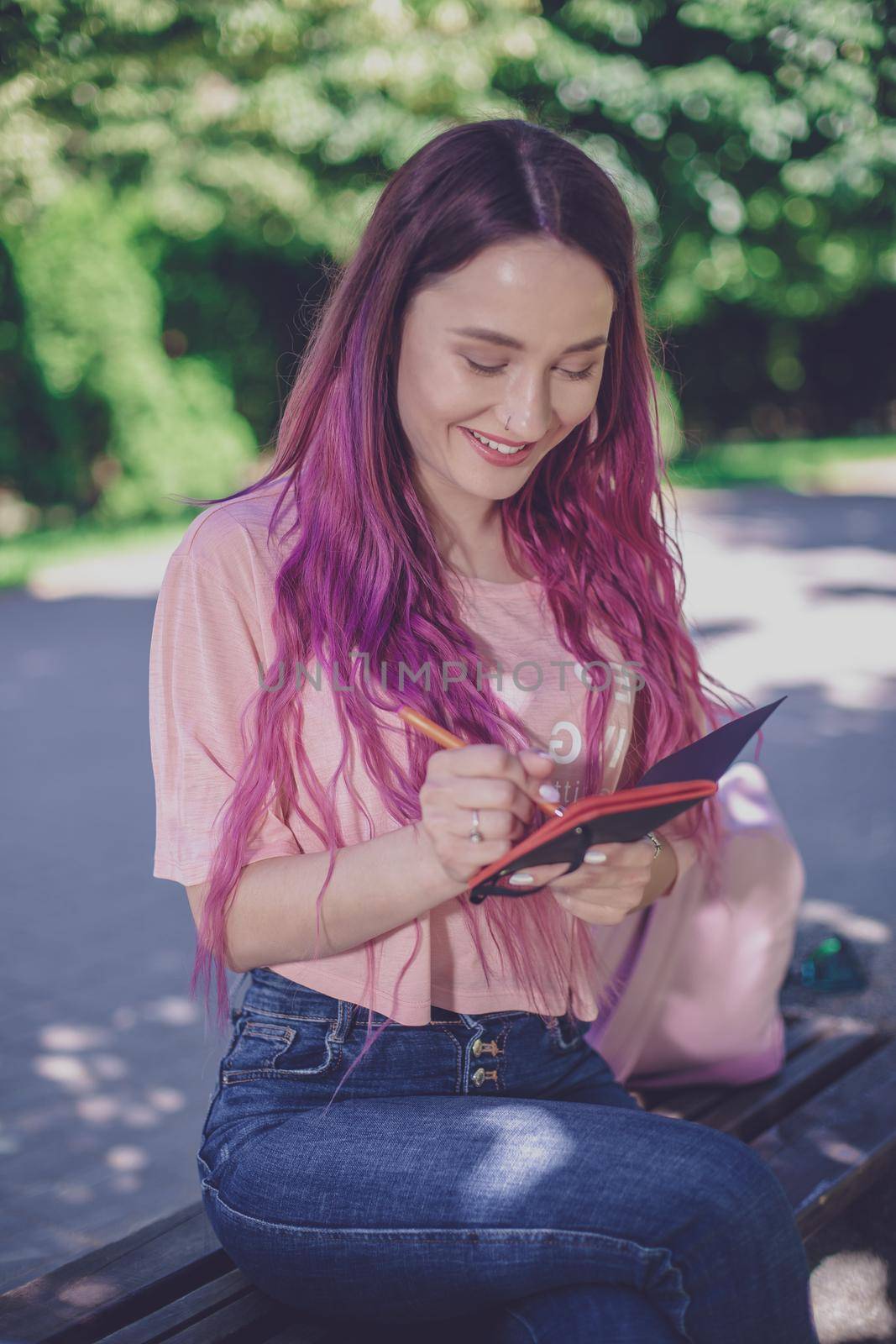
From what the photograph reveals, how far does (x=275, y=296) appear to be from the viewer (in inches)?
563

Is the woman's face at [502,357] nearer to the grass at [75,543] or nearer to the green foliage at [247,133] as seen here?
the grass at [75,543]

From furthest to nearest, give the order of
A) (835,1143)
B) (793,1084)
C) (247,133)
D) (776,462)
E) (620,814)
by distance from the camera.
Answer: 1. (776,462)
2. (247,133)
3. (793,1084)
4. (835,1143)
5. (620,814)

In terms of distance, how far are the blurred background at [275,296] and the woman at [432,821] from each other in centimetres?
219

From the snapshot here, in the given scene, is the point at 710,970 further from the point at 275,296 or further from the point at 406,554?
the point at 275,296

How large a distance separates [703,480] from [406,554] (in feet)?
44.4

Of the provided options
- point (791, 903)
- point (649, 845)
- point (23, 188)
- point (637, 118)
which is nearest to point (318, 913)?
point (649, 845)

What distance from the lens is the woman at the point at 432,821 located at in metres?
1.36

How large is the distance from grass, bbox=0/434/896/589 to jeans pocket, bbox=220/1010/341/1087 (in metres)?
6.87

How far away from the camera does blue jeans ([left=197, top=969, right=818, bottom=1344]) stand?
1.34 m

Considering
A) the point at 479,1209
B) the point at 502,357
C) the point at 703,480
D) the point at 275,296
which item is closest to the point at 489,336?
the point at 502,357

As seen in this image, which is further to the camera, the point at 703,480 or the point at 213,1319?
the point at 703,480

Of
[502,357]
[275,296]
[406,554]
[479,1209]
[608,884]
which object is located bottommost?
[479,1209]

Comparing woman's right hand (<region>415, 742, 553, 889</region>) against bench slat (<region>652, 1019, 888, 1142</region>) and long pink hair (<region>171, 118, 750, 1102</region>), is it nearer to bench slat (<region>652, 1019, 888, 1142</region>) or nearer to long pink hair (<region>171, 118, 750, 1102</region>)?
long pink hair (<region>171, 118, 750, 1102</region>)

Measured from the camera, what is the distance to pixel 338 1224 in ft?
4.59
